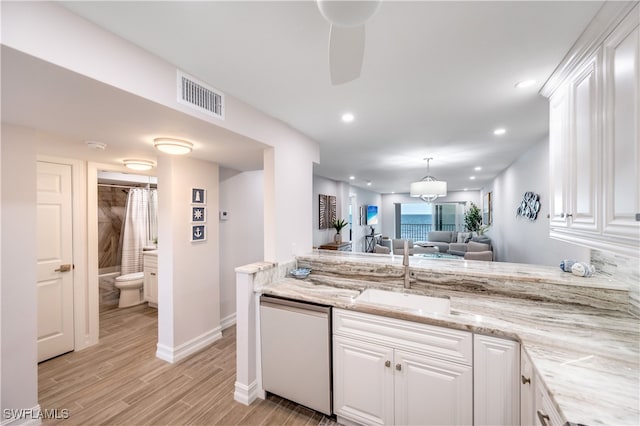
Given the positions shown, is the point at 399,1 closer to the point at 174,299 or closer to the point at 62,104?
the point at 62,104

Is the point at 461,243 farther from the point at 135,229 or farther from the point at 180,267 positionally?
the point at 135,229

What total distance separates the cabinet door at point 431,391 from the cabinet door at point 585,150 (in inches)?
40.3

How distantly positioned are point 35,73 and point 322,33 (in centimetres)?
133

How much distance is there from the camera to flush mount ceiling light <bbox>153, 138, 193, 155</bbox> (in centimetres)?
207

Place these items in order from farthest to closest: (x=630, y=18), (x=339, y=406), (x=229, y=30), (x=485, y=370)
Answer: (x=339, y=406)
(x=485, y=370)
(x=229, y=30)
(x=630, y=18)

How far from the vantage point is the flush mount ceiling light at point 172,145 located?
2.07 metres

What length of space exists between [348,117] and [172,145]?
1.56 m

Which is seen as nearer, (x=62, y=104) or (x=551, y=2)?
(x=551, y=2)

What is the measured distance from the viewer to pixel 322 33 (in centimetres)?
129

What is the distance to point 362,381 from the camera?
1724 mm

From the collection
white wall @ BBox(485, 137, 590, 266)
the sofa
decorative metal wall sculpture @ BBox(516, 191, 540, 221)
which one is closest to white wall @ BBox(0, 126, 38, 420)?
white wall @ BBox(485, 137, 590, 266)

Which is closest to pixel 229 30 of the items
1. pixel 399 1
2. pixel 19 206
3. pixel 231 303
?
pixel 399 1

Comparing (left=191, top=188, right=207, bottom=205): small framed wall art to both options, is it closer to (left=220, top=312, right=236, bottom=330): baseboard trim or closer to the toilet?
(left=220, top=312, right=236, bottom=330): baseboard trim

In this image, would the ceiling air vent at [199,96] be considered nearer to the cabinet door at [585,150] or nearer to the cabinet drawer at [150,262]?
the cabinet door at [585,150]
